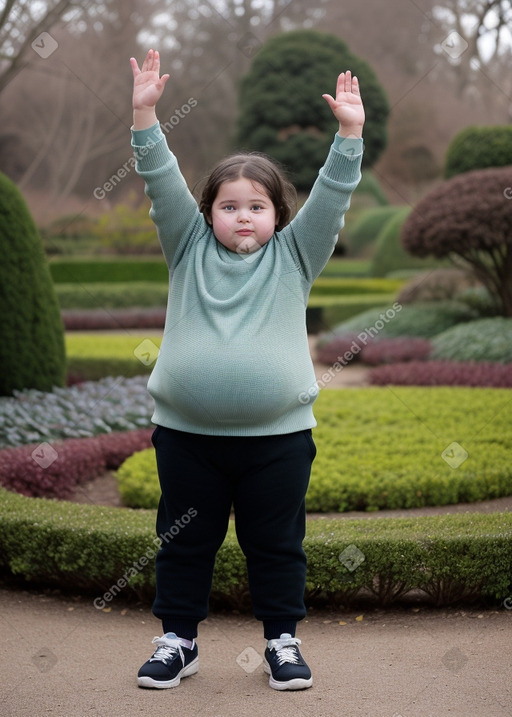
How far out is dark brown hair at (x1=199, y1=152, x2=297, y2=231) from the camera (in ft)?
7.28

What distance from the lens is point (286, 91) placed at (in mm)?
19422

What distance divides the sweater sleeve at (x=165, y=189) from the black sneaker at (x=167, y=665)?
995 mm

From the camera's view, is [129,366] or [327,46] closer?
[129,366]

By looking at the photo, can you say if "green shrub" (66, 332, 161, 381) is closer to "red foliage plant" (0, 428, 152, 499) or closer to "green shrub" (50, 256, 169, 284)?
"red foliage plant" (0, 428, 152, 499)

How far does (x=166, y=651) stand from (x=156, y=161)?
125 cm

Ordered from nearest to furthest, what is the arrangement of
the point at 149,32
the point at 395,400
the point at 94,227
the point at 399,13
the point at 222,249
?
1. the point at 222,249
2. the point at 395,400
3. the point at 94,227
4. the point at 149,32
5. the point at 399,13

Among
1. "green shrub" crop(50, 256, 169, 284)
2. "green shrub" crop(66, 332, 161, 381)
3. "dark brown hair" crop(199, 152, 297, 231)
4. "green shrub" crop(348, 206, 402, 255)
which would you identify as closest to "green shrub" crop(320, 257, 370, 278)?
"green shrub" crop(348, 206, 402, 255)

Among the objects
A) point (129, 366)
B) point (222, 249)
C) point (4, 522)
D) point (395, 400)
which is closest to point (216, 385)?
point (222, 249)

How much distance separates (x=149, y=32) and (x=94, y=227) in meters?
8.79

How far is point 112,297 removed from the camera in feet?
45.8

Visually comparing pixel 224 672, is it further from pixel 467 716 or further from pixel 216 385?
pixel 216 385

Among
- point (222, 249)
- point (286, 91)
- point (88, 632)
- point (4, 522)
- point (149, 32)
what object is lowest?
point (88, 632)

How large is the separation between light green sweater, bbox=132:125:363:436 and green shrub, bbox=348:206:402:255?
17949 mm

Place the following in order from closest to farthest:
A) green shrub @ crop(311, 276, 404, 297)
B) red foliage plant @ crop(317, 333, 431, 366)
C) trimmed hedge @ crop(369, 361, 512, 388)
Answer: trimmed hedge @ crop(369, 361, 512, 388), red foliage plant @ crop(317, 333, 431, 366), green shrub @ crop(311, 276, 404, 297)
